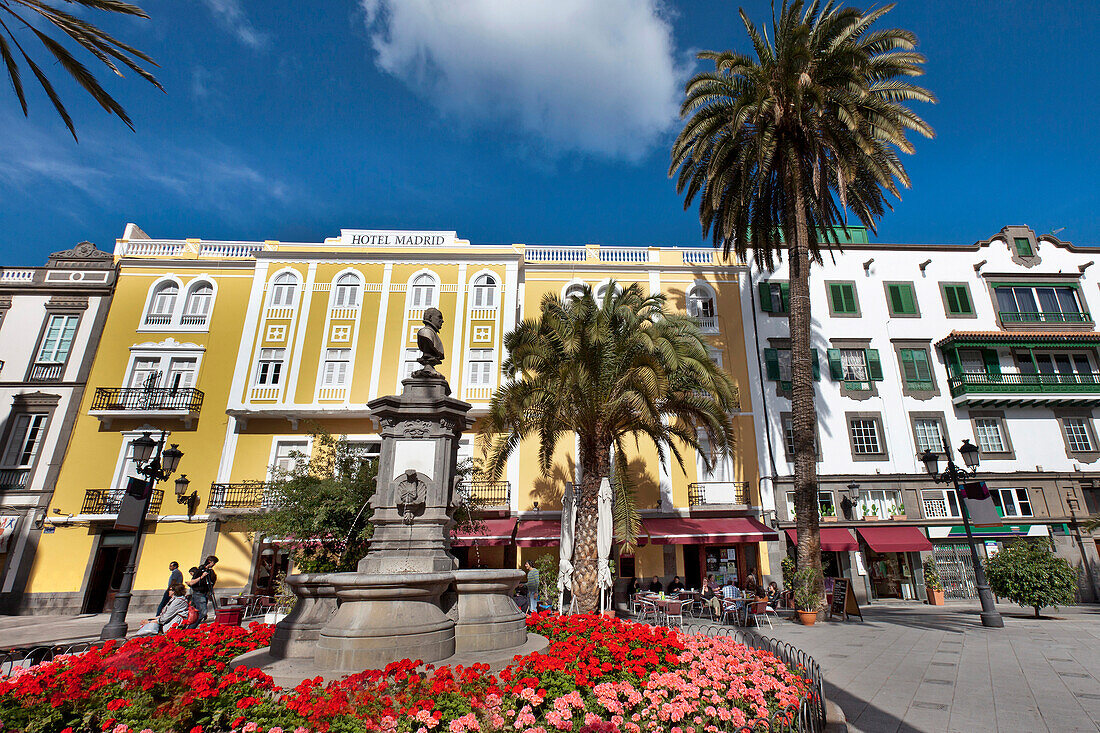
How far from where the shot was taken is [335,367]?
24797 mm

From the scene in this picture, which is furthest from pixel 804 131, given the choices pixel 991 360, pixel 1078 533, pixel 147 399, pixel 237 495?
pixel 147 399

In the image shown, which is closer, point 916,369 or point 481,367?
point 481,367

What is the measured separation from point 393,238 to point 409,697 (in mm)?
25690

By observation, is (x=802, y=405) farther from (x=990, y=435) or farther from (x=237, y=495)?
(x=237, y=495)

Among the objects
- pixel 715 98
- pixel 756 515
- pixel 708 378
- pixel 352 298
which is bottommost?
pixel 756 515

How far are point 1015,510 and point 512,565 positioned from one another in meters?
22.1

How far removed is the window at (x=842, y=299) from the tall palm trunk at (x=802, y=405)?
854cm

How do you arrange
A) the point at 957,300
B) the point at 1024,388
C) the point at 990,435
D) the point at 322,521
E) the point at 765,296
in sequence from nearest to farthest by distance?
the point at 322,521 < the point at 1024,388 < the point at 990,435 < the point at 765,296 < the point at 957,300

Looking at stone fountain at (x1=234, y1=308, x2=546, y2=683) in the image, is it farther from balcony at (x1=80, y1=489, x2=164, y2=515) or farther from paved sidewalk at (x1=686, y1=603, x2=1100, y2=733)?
balcony at (x1=80, y1=489, x2=164, y2=515)

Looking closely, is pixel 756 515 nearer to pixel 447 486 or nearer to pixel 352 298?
pixel 447 486

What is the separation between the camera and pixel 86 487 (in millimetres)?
22734

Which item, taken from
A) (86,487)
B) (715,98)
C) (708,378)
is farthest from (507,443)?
(86,487)

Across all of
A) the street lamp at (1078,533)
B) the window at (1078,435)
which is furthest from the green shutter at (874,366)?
the street lamp at (1078,533)

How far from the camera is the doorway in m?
21.9
